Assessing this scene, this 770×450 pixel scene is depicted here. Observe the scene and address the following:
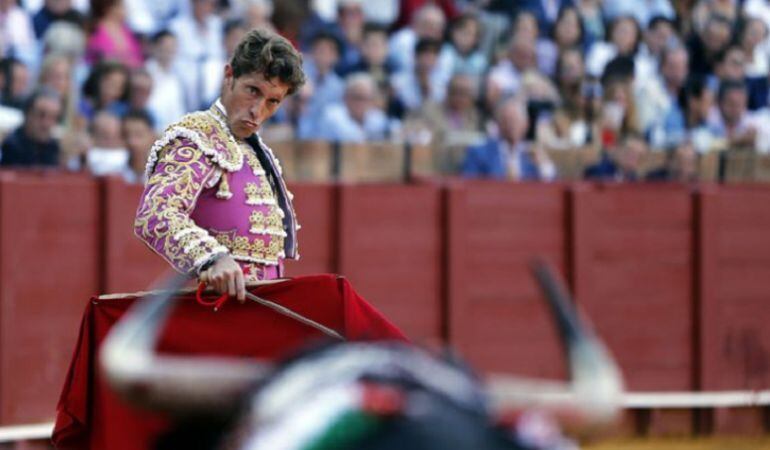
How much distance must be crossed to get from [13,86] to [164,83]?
76 cm

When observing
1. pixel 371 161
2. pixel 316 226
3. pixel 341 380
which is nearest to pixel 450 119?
pixel 371 161

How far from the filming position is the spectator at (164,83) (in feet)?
23.0

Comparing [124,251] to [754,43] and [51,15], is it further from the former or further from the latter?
[754,43]

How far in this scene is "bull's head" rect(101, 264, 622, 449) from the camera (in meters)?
2.18

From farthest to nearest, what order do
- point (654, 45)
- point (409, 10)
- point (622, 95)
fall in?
point (654, 45) < point (622, 95) < point (409, 10)

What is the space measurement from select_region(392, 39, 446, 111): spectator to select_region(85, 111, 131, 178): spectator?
150 cm

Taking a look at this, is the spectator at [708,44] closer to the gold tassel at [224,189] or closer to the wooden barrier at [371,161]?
the wooden barrier at [371,161]

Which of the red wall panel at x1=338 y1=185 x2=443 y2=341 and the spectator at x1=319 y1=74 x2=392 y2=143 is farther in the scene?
the red wall panel at x1=338 y1=185 x2=443 y2=341

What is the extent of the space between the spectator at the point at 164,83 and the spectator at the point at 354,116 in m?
0.75

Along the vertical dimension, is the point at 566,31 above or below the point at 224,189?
above

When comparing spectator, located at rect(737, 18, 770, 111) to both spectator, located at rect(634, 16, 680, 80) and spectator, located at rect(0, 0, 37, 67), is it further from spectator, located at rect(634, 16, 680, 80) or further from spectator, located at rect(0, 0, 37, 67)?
spectator, located at rect(0, 0, 37, 67)

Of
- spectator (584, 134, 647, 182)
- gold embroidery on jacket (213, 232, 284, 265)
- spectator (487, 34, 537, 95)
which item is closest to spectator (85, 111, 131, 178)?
spectator (487, 34, 537, 95)

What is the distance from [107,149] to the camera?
6898 millimetres

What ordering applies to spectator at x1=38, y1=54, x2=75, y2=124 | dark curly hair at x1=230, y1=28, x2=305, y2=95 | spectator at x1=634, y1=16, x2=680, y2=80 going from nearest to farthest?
1. dark curly hair at x1=230, y1=28, x2=305, y2=95
2. spectator at x1=38, y1=54, x2=75, y2=124
3. spectator at x1=634, y1=16, x2=680, y2=80
